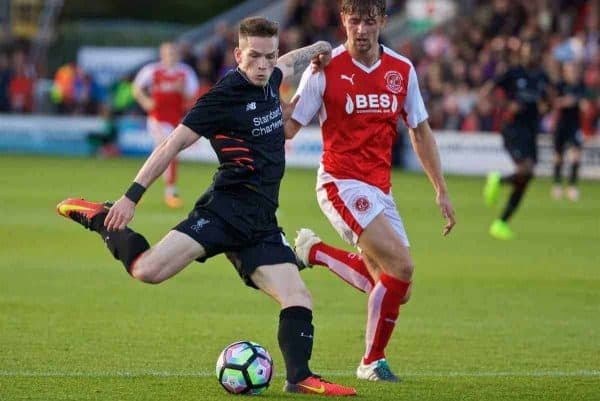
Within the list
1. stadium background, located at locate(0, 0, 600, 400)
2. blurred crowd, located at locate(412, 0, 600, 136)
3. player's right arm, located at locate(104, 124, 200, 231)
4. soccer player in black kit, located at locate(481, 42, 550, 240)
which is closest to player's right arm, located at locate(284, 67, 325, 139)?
player's right arm, located at locate(104, 124, 200, 231)

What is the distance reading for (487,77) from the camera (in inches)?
1280

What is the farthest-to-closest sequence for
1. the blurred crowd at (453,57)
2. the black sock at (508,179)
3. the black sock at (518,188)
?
the blurred crowd at (453,57) → the black sock at (508,179) → the black sock at (518,188)

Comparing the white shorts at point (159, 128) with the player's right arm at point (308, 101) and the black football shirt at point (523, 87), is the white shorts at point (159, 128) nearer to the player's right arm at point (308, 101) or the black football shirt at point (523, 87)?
the black football shirt at point (523, 87)

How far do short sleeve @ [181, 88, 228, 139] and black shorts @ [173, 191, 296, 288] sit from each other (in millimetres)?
415

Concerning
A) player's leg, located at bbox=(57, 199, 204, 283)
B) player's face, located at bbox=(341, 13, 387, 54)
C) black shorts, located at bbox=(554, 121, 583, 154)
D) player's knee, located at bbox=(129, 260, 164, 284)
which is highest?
player's face, located at bbox=(341, 13, 387, 54)

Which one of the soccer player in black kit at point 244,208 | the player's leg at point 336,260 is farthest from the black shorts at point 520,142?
the soccer player in black kit at point 244,208

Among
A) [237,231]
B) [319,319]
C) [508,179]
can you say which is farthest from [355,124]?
[508,179]

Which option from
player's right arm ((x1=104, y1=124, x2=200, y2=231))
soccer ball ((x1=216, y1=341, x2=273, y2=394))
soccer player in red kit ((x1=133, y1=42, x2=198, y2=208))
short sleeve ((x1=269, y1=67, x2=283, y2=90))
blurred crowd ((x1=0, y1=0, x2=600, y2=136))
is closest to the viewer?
player's right arm ((x1=104, y1=124, x2=200, y2=231))

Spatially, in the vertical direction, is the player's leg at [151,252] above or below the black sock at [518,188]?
above

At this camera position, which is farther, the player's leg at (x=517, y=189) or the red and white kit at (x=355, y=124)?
the player's leg at (x=517, y=189)

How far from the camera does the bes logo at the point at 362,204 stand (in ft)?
30.1

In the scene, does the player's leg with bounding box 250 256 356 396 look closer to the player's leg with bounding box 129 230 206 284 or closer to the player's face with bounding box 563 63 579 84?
the player's leg with bounding box 129 230 206 284

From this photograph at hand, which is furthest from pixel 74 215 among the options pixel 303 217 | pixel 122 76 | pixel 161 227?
pixel 122 76

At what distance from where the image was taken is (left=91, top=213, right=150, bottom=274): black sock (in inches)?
339
